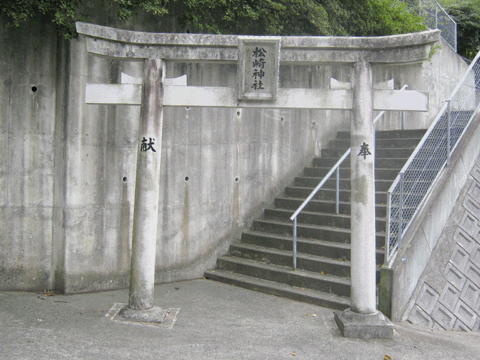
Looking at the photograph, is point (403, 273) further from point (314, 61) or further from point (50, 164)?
point (50, 164)

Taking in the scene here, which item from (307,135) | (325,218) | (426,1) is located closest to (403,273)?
(325,218)

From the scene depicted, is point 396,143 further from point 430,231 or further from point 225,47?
point 225,47

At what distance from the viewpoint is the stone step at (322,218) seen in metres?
6.90

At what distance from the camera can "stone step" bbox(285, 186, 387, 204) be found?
747cm

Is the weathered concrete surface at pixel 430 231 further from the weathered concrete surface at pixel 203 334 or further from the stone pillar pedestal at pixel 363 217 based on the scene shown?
the stone pillar pedestal at pixel 363 217

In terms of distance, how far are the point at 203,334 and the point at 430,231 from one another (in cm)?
384

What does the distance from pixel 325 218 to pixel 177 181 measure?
8.61ft

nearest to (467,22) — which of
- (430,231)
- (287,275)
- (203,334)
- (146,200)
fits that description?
(430,231)

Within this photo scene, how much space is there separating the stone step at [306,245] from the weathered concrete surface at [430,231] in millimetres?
431

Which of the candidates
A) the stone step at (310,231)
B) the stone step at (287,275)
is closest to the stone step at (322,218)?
the stone step at (310,231)

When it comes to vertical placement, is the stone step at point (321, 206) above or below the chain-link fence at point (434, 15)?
below

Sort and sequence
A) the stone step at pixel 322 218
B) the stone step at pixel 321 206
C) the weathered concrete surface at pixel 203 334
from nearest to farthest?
the weathered concrete surface at pixel 203 334 → the stone step at pixel 322 218 → the stone step at pixel 321 206

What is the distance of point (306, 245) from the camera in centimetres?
715

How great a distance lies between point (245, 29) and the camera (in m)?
8.10
